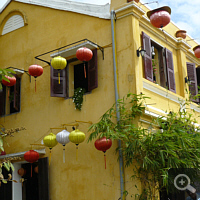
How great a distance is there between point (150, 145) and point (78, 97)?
273cm

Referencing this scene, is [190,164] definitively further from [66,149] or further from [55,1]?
[55,1]

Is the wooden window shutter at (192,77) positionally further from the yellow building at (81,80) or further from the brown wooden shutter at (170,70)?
the brown wooden shutter at (170,70)

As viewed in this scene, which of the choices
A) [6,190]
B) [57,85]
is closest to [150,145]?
[57,85]

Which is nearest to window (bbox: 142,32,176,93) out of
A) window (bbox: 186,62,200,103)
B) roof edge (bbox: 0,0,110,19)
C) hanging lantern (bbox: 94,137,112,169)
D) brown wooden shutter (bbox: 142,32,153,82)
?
brown wooden shutter (bbox: 142,32,153,82)

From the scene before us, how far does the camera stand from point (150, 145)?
7629 mm

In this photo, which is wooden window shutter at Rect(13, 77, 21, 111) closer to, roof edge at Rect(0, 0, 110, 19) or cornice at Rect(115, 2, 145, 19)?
roof edge at Rect(0, 0, 110, 19)

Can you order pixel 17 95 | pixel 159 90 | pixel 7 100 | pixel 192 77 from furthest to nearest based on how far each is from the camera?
pixel 192 77, pixel 7 100, pixel 17 95, pixel 159 90

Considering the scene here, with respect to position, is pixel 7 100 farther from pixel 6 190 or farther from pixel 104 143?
pixel 104 143

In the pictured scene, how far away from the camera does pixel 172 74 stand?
10.5m

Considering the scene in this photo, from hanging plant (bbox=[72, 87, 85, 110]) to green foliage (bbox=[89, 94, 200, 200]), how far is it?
119cm

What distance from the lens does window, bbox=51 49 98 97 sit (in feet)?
30.2

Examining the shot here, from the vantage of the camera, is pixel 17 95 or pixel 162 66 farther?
pixel 17 95

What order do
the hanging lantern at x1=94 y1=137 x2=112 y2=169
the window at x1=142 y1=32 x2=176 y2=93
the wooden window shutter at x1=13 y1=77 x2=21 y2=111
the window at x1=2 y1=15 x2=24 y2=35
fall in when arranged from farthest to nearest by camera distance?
the window at x1=2 y1=15 x2=24 y2=35
the wooden window shutter at x1=13 y1=77 x2=21 y2=111
the window at x1=142 y1=32 x2=176 y2=93
the hanging lantern at x1=94 y1=137 x2=112 y2=169

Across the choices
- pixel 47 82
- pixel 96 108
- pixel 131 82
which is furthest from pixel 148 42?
pixel 47 82
